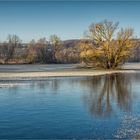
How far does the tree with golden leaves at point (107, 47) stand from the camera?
71000 mm

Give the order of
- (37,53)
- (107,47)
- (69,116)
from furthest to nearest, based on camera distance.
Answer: (37,53)
(107,47)
(69,116)

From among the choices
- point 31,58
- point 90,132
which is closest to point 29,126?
point 90,132

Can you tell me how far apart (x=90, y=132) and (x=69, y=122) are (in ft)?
6.66

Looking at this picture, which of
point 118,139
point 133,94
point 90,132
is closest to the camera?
point 118,139

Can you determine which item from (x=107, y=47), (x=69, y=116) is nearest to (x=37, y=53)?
(x=107, y=47)

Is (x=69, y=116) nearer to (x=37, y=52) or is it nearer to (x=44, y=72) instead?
(x=44, y=72)

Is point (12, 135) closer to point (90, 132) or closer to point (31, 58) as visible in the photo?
point (90, 132)

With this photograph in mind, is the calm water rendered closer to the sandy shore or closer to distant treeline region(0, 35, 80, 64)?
the sandy shore

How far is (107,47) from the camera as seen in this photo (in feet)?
234

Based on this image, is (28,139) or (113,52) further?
(113,52)

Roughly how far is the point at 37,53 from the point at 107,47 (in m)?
67.2

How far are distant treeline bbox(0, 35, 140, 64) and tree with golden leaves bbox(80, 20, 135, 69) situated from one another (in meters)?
50.5

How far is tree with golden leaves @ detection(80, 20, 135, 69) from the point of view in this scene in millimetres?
71000

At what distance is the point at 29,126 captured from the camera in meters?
14.6
